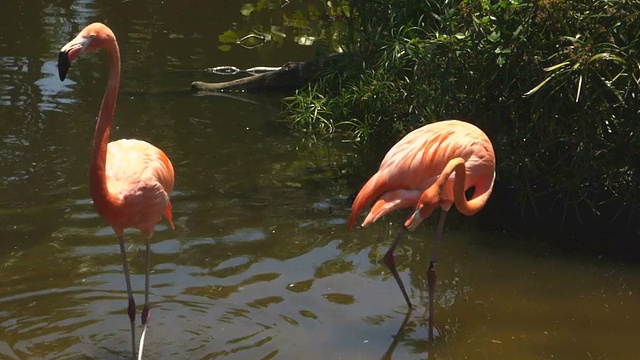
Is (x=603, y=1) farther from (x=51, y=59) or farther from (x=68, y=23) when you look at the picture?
(x=68, y=23)

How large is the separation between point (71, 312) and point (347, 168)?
2660 mm

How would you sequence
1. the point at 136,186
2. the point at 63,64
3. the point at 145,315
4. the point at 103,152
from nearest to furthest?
the point at 63,64 < the point at 103,152 < the point at 136,186 < the point at 145,315

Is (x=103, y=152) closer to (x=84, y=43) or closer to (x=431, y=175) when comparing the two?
(x=84, y=43)

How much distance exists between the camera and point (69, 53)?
12.5 ft

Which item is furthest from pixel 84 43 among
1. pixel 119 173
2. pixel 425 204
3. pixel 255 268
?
pixel 255 268

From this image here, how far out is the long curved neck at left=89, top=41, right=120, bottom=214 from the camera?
13.3 ft

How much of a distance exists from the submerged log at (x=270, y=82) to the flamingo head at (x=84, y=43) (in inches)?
173

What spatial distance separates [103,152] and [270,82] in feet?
15.4

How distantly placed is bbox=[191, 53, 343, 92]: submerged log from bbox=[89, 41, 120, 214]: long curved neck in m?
4.33

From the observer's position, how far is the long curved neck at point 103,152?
4043 mm

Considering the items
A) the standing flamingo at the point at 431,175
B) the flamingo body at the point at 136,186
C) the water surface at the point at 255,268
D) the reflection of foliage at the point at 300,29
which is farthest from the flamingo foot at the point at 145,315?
the reflection of foliage at the point at 300,29

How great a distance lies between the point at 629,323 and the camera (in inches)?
190

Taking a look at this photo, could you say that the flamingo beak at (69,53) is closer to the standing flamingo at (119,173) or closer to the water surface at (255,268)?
the standing flamingo at (119,173)

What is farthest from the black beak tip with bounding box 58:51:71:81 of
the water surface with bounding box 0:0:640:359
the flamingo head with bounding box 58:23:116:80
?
the water surface with bounding box 0:0:640:359
